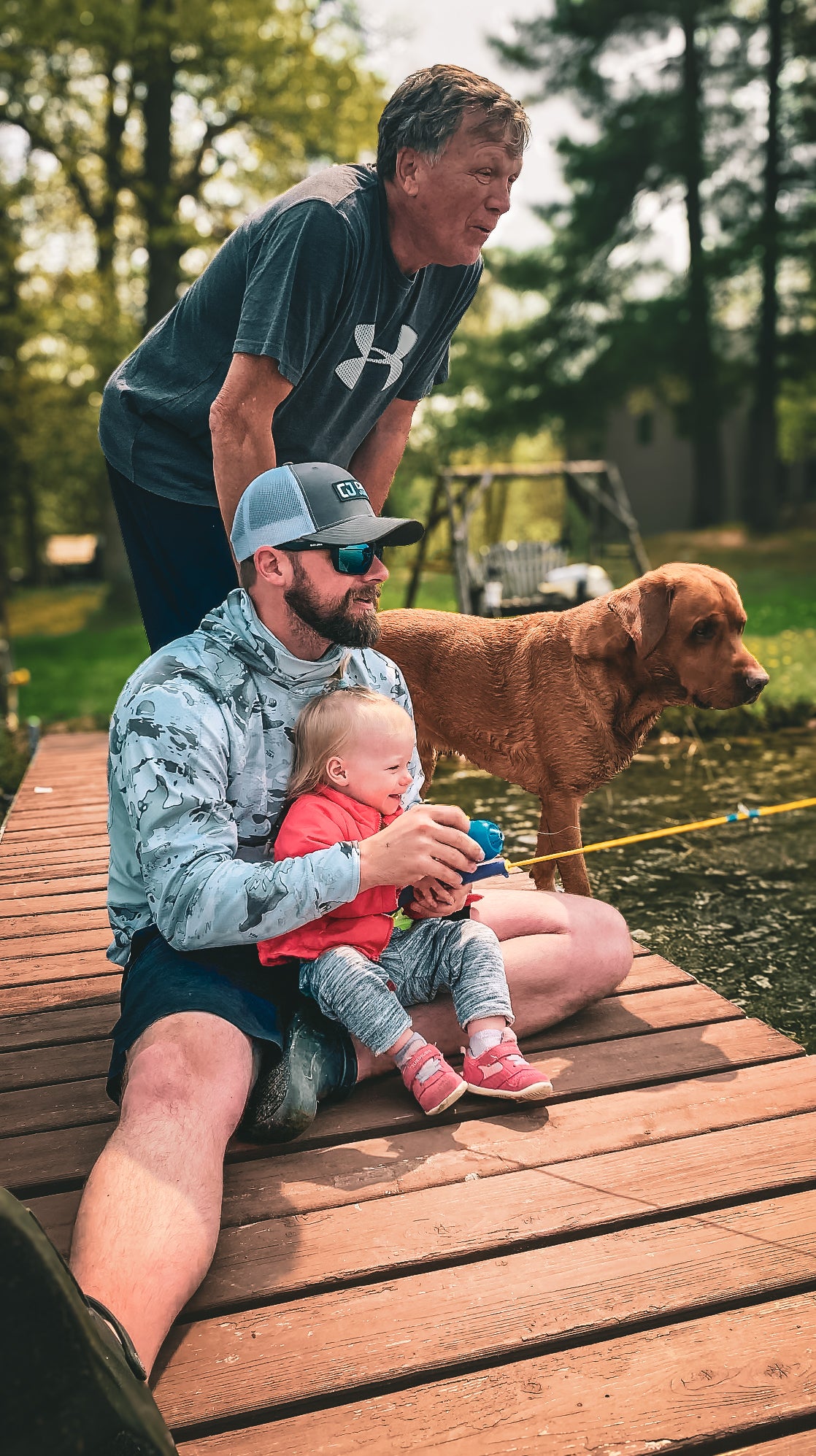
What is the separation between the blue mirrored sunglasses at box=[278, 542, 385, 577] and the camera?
7.91 ft

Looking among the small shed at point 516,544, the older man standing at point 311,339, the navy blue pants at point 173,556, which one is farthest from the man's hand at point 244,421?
the small shed at point 516,544

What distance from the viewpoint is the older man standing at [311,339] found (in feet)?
8.91

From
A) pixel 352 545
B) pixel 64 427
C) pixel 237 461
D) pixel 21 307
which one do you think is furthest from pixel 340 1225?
pixel 64 427

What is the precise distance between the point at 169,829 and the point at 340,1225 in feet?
2.53

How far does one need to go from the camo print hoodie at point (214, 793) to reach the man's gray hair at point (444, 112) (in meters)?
1.17

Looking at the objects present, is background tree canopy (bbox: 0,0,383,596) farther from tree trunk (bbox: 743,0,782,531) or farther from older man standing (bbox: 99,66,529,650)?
older man standing (bbox: 99,66,529,650)

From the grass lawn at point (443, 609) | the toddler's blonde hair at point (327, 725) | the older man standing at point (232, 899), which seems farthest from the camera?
the grass lawn at point (443, 609)

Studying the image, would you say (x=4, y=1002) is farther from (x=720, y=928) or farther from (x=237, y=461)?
(x=720, y=928)

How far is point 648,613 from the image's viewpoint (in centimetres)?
372

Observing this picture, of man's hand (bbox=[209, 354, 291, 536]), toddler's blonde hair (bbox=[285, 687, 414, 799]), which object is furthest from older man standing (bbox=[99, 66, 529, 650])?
toddler's blonde hair (bbox=[285, 687, 414, 799])

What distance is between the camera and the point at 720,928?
4.17 meters

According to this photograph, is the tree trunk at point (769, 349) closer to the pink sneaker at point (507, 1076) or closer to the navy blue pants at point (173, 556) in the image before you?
the navy blue pants at point (173, 556)

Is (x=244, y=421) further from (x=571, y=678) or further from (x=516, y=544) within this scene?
(x=516, y=544)

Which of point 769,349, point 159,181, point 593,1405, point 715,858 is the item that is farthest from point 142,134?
point 593,1405
